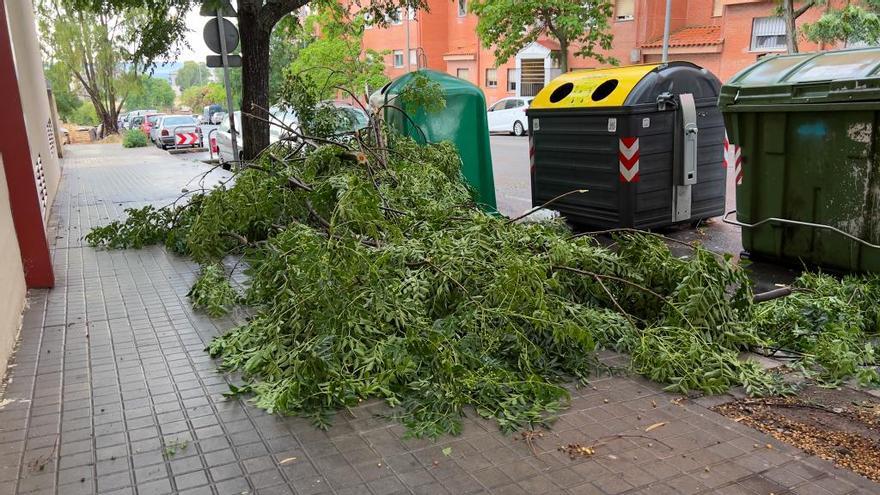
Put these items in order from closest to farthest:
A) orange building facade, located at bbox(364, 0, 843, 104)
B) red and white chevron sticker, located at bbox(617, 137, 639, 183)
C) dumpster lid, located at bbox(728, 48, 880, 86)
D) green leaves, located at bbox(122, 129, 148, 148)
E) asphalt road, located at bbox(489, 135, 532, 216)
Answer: dumpster lid, located at bbox(728, 48, 880, 86) < red and white chevron sticker, located at bbox(617, 137, 639, 183) < asphalt road, located at bbox(489, 135, 532, 216) < orange building facade, located at bbox(364, 0, 843, 104) < green leaves, located at bbox(122, 129, 148, 148)

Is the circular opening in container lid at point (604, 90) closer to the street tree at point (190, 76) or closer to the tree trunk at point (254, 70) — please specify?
the tree trunk at point (254, 70)

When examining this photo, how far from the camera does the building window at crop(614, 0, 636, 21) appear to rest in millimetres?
31562

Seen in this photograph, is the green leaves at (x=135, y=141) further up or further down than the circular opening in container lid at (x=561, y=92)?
further down

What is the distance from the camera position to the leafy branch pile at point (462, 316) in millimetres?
4035

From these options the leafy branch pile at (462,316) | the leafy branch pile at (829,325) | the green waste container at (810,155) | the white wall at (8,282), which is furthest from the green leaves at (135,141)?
the leafy branch pile at (829,325)

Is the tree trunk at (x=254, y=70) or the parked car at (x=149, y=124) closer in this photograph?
the tree trunk at (x=254, y=70)

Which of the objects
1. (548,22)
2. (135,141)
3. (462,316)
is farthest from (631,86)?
(135,141)

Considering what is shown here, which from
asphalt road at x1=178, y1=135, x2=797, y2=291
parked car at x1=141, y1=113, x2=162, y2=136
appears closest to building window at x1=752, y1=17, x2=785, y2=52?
asphalt road at x1=178, y1=135, x2=797, y2=291

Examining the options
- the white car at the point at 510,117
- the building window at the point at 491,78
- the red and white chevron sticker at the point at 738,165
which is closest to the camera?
the red and white chevron sticker at the point at 738,165

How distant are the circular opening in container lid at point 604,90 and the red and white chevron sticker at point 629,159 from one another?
700 mm

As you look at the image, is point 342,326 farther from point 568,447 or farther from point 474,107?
point 474,107

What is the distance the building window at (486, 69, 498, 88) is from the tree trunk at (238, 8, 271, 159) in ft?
98.2

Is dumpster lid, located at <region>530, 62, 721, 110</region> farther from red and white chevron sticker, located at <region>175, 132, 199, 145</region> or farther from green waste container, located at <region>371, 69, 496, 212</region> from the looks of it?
red and white chevron sticker, located at <region>175, 132, 199, 145</region>

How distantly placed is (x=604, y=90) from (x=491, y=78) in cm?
3146
